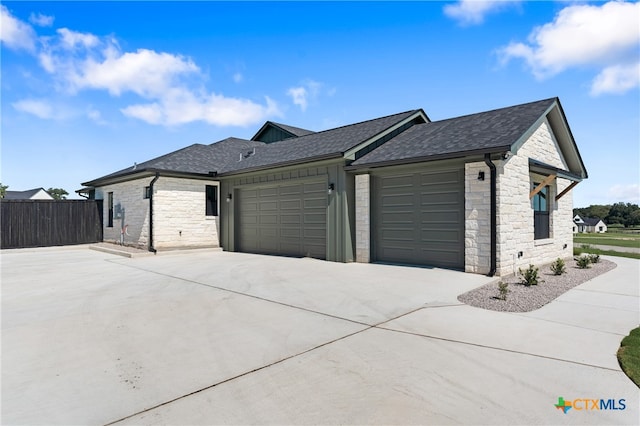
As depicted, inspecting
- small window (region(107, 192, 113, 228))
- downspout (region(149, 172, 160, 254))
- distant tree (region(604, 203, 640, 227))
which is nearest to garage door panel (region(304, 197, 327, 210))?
downspout (region(149, 172, 160, 254))

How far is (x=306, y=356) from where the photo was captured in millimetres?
3625

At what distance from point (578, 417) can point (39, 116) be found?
19.6 metres

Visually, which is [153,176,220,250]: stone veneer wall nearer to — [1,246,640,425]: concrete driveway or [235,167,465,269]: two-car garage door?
[235,167,465,269]: two-car garage door

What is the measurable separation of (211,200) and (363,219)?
821cm

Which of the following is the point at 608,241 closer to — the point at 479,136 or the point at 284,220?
the point at 479,136

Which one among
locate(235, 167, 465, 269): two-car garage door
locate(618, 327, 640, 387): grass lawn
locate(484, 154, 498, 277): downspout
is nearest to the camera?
locate(618, 327, 640, 387): grass lawn

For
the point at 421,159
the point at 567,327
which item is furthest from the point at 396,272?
the point at 567,327

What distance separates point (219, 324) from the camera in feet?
15.7

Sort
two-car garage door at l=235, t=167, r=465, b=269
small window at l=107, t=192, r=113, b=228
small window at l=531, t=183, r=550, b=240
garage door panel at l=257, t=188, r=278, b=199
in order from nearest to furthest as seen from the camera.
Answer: two-car garage door at l=235, t=167, r=465, b=269
small window at l=531, t=183, r=550, b=240
garage door panel at l=257, t=188, r=278, b=199
small window at l=107, t=192, r=113, b=228

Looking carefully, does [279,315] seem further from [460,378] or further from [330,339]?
[460,378]

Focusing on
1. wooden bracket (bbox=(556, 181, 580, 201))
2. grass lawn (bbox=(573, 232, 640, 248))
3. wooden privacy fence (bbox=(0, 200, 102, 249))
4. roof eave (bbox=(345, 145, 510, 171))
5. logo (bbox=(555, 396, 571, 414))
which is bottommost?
grass lawn (bbox=(573, 232, 640, 248))

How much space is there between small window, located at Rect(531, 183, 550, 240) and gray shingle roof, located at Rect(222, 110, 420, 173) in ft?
17.8

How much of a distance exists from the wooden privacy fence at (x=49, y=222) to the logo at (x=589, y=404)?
20517mm

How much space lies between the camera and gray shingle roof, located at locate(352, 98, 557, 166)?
8.63 meters
